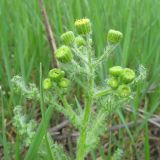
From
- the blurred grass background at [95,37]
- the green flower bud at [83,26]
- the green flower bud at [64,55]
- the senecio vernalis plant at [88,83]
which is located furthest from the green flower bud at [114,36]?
the blurred grass background at [95,37]

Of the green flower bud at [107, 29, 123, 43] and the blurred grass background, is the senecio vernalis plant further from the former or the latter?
the blurred grass background

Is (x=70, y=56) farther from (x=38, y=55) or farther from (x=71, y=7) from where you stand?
(x=71, y=7)

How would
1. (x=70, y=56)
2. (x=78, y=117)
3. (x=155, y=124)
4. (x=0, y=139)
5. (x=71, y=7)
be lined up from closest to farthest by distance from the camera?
(x=70, y=56) → (x=78, y=117) → (x=0, y=139) → (x=155, y=124) → (x=71, y=7)

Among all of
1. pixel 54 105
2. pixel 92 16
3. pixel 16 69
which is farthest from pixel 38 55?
pixel 54 105

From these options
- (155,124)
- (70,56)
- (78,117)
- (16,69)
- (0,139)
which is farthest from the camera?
(16,69)

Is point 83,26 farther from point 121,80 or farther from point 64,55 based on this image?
Result: point 121,80

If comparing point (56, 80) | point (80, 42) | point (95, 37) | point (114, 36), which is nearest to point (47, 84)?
point (56, 80)
